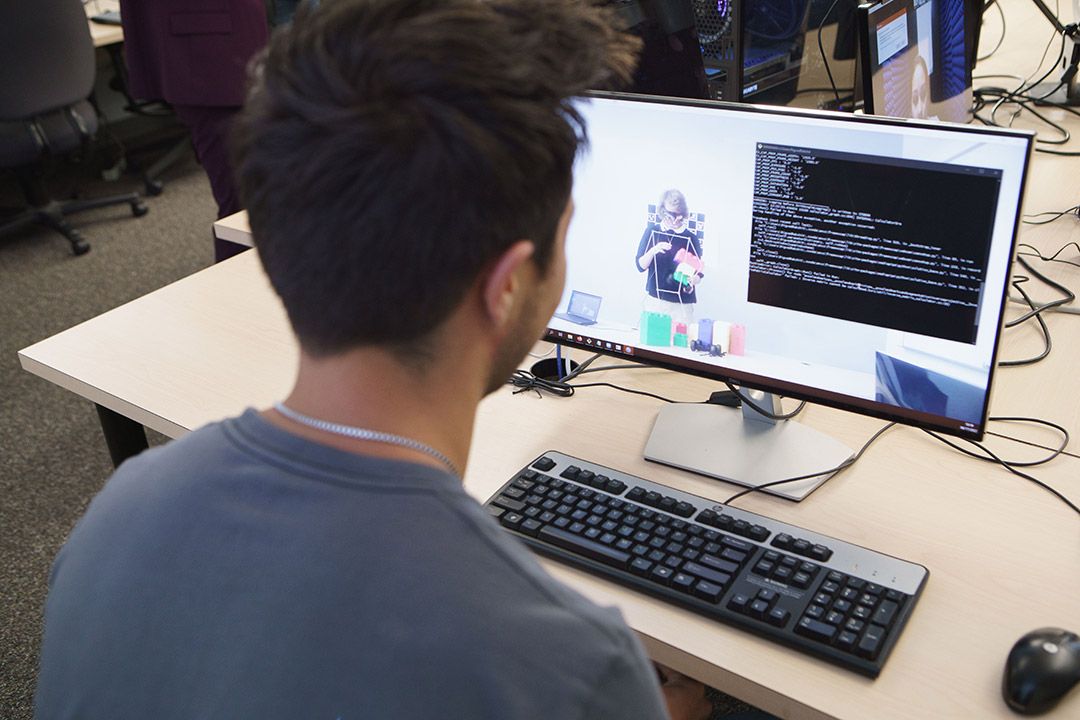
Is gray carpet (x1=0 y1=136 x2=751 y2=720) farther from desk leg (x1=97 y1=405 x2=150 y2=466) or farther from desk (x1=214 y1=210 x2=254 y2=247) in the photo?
desk (x1=214 y1=210 x2=254 y2=247)

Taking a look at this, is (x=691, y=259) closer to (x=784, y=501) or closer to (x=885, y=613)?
(x=784, y=501)

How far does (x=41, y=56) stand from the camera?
278 cm

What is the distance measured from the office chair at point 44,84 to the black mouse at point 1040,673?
300 centimetres

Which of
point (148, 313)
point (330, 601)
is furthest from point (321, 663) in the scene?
point (148, 313)

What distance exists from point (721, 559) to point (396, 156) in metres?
0.53

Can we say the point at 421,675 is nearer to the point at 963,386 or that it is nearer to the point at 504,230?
the point at 504,230

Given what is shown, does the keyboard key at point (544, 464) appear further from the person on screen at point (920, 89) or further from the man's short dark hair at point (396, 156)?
the person on screen at point (920, 89)

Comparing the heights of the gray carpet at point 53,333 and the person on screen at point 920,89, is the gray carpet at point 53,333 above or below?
below

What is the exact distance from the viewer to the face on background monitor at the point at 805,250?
0.84m

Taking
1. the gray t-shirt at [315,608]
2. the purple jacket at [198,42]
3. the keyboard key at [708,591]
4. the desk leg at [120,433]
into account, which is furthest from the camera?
the purple jacket at [198,42]

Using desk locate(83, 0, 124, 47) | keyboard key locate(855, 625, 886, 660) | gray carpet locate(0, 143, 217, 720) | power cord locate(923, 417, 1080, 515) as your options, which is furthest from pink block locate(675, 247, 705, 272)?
desk locate(83, 0, 124, 47)

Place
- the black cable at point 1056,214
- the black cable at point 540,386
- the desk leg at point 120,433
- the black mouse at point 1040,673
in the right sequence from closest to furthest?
the black mouse at point 1040,673 < the black cable at point 540,386 < the desk leg at point 120,433 < the black cable at point 1056,214

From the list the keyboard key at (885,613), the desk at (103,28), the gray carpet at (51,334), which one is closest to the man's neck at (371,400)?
the keyboard key at (885,613)

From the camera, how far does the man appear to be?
0.48m
